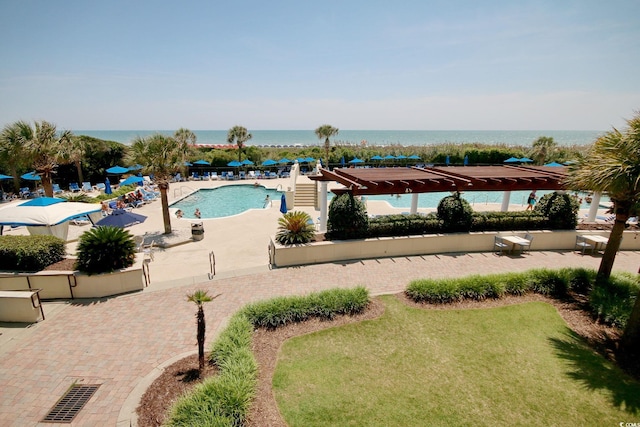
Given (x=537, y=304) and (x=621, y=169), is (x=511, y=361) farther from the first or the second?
(x=621, y=169)

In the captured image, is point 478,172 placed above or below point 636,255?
above

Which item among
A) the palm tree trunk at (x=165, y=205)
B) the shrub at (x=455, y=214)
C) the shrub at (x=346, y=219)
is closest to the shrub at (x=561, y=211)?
the shrub at (x=455, y=214)

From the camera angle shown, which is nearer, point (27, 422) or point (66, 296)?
point (27, 422)

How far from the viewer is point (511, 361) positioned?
768 cm

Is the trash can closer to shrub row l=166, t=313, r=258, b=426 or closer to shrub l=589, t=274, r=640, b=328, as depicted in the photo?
shrub row l=166, t=313, r=258, b=426

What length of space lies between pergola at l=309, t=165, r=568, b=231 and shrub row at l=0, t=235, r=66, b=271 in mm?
10205

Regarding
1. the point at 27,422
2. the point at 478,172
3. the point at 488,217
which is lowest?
the point at 27,422

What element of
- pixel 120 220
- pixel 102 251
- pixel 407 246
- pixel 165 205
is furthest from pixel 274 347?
pixel 165 205

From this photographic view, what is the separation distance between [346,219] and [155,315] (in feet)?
25.0

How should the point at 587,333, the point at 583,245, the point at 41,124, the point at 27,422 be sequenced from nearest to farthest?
the point at 27,422 → the point at 587,333 → the point at 583,245 → the point at 41,124

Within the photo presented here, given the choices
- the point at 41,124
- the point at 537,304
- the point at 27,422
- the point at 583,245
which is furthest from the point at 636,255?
the point at 41,124

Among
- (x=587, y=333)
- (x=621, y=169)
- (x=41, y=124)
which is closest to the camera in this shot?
(x=621, y=169)

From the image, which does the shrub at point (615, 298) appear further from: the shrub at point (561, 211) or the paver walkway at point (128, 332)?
the shrub at point (561, 211)

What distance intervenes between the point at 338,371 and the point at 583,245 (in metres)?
14.1
